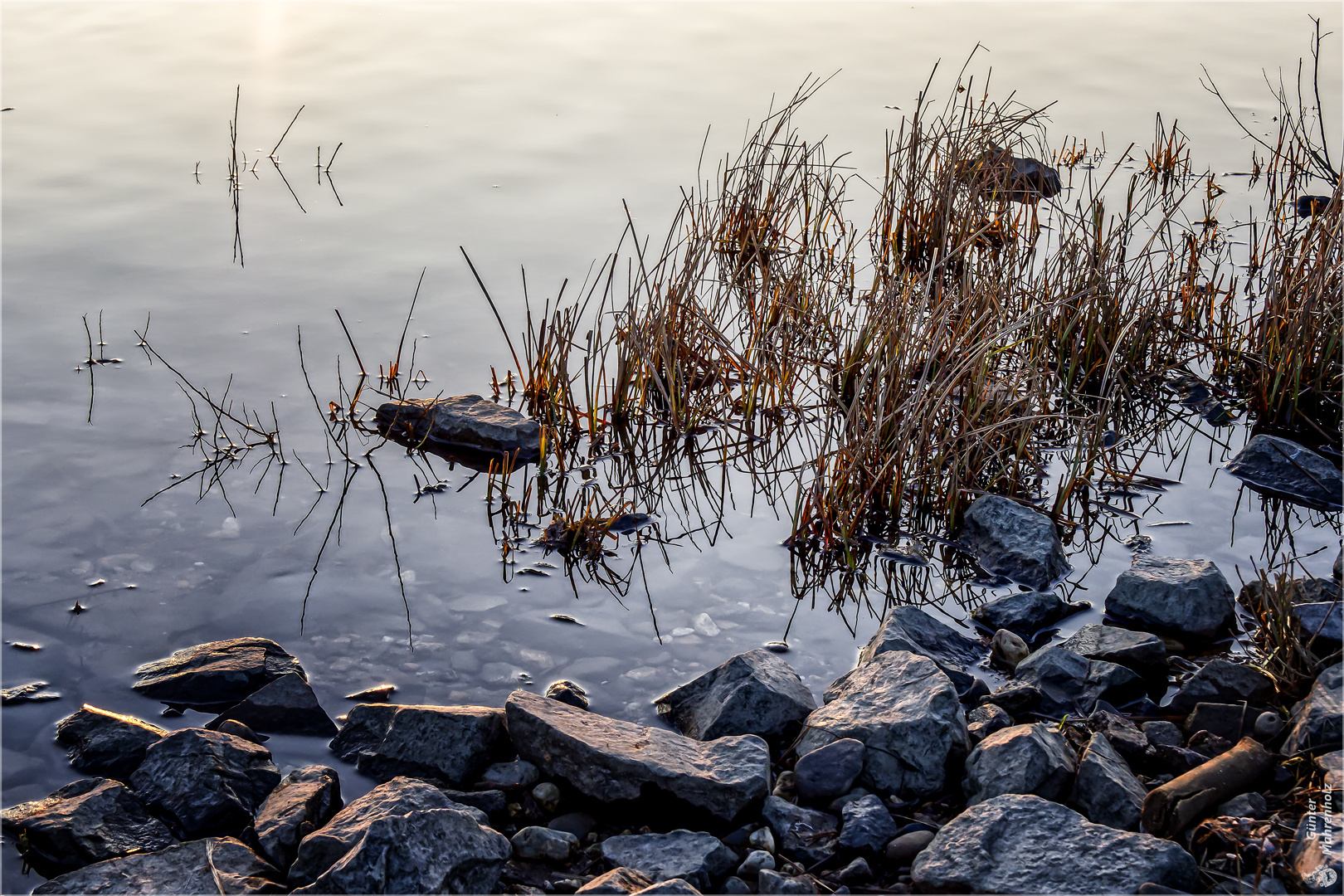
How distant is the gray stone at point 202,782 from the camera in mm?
2373

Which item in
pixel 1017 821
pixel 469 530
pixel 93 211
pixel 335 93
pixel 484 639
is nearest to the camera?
pixel 1017 821

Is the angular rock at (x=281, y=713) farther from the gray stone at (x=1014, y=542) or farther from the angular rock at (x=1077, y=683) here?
the gray stone at (x=1014, y=542)

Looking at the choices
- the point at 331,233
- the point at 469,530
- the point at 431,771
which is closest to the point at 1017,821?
the point at 431,771

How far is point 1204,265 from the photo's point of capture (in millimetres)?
5613

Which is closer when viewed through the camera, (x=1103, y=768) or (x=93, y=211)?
(x=1103, y=768)

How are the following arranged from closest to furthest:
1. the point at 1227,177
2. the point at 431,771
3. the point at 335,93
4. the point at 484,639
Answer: the point at 431,771 → the point at 484,639 → the point at 1227,177 → the point at 335,93

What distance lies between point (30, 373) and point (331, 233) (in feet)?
6.09

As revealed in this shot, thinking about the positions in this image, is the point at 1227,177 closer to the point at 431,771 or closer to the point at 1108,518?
the point at 1108,518

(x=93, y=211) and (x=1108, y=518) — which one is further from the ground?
(x=93, y=211)

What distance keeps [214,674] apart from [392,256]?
3.27 m

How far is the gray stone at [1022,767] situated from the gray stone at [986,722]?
0.15m

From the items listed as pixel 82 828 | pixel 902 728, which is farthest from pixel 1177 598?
pixel 82 828

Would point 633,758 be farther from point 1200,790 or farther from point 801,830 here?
point 1200,790

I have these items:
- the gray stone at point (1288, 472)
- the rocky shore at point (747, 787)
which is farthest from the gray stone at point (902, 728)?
the gray stone at point (1288, 472)
